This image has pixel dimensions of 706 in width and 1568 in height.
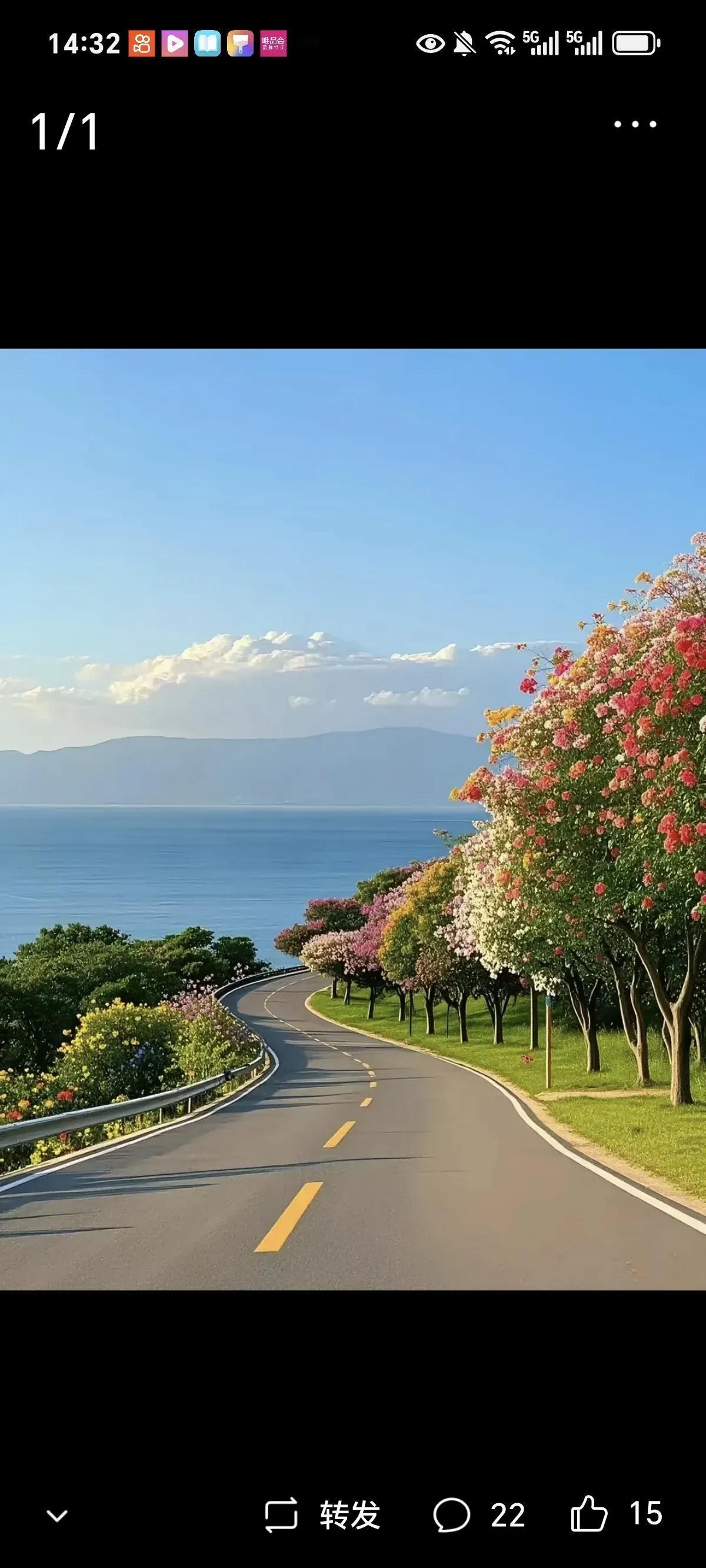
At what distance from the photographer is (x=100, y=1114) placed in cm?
1598

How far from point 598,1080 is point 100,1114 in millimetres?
17326
